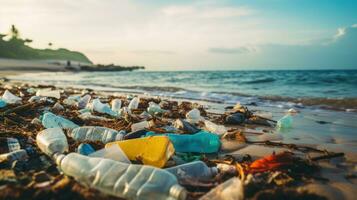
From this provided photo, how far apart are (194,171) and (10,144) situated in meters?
1.38

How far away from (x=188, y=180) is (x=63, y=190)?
→ 667 millimetres

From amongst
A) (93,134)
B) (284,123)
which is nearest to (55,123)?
(93,134)

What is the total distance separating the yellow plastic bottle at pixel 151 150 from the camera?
82.7 inches

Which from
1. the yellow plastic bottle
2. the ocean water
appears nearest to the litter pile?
the yellow plastic bottle

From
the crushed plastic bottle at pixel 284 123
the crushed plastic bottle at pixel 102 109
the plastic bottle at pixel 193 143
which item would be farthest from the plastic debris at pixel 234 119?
the plastic bottle at pixel 193 143

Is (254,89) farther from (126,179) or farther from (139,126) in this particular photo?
(126,179)

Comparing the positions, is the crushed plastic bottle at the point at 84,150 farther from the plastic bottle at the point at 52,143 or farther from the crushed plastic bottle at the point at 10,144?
the crushed plastic bottle at the point at 10,144

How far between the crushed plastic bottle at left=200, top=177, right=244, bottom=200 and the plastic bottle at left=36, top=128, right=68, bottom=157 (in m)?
1.13

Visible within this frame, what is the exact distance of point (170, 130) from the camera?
3.43 meters

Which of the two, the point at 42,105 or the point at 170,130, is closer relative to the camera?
the point at 170,130

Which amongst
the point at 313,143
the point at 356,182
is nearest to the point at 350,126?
the point at 313,143

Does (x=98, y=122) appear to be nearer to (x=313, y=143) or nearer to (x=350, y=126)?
(x=313, y=143)

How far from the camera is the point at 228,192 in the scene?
5.22 feet

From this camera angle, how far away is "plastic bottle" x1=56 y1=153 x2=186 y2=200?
1.55 m
